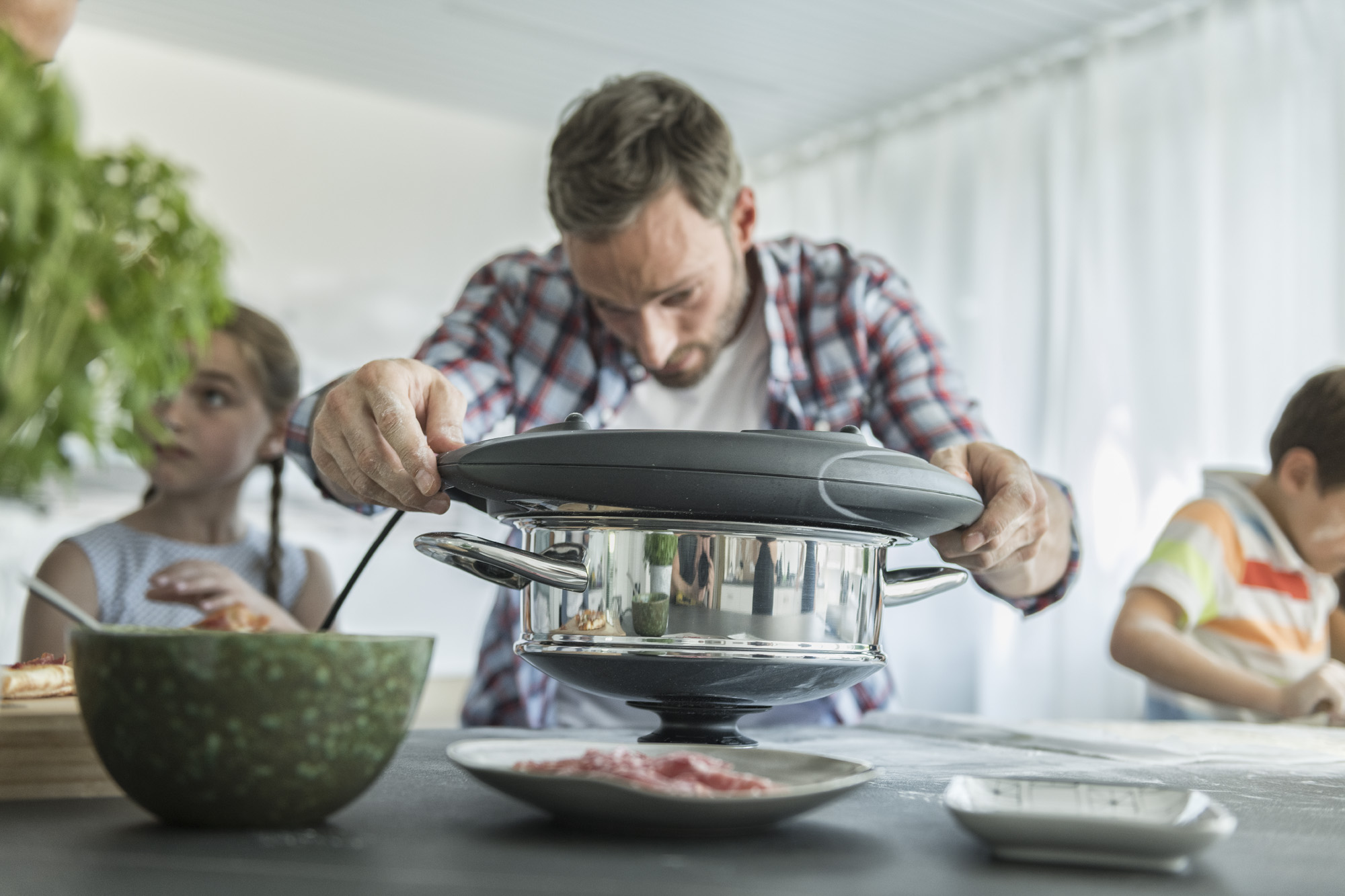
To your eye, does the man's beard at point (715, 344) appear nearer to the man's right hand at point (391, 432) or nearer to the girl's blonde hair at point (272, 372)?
the man's right hand at point (391, 432)

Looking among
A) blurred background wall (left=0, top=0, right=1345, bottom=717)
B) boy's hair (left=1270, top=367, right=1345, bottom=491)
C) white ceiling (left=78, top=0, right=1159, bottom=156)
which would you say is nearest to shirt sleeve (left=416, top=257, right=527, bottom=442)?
boy's hair (left=1270, top=367, right=1345, bottom=491)

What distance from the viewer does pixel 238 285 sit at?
11.3 ft

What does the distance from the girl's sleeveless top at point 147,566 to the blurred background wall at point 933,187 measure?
983 mm

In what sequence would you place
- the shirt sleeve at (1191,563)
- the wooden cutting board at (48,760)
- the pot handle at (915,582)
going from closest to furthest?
the wooden cutting board at (48,760) → the pot handle at (915,582) → the shirt sleeve at (1191,563)

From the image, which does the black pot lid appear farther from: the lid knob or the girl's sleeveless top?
the girl's sleeveless top

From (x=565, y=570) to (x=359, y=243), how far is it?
3309 millimetres

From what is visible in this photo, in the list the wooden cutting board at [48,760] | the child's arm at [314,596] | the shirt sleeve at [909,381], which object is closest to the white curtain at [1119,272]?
the shirt sleeve at [909,381]

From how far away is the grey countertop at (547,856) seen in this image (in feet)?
1.09

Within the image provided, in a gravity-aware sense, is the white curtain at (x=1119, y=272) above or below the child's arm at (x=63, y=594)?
above

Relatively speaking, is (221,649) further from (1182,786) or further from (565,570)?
(1182,786)

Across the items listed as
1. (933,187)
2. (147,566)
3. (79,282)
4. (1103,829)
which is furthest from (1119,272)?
(79,282)

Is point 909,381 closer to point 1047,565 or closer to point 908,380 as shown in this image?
point 908,380

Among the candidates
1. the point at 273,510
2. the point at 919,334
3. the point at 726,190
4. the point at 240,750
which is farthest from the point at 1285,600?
the point at 240,750

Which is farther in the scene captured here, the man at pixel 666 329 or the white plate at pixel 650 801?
the man at pixel 666 329
